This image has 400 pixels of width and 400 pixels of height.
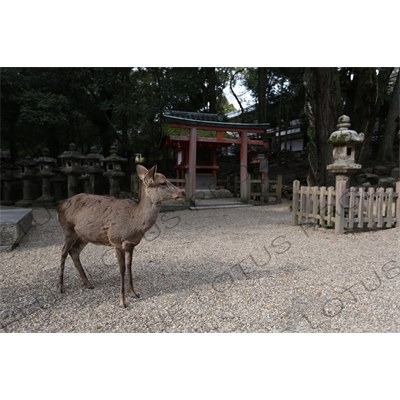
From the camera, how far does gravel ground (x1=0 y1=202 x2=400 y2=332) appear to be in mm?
2654

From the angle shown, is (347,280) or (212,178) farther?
(212,178)

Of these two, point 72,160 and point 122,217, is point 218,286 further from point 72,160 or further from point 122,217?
point 72,160

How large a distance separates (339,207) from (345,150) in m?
1.21

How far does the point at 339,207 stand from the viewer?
600 centimetres

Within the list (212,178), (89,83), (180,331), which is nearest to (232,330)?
(180,331)

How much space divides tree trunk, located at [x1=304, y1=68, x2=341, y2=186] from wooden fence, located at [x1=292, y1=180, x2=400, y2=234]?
2409 mm

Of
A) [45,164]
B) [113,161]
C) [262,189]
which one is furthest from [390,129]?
[45,164]

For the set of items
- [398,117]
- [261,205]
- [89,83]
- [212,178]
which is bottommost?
[261,205]

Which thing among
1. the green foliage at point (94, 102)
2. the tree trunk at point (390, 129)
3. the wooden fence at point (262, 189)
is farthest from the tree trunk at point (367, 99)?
the green foliage at point (94, 102)

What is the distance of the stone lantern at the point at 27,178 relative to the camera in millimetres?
10188

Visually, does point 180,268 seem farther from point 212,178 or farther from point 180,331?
point 212,178

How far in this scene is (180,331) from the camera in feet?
Result: 8.34

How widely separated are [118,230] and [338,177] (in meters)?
4.95

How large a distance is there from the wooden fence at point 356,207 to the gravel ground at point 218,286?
294 mm
